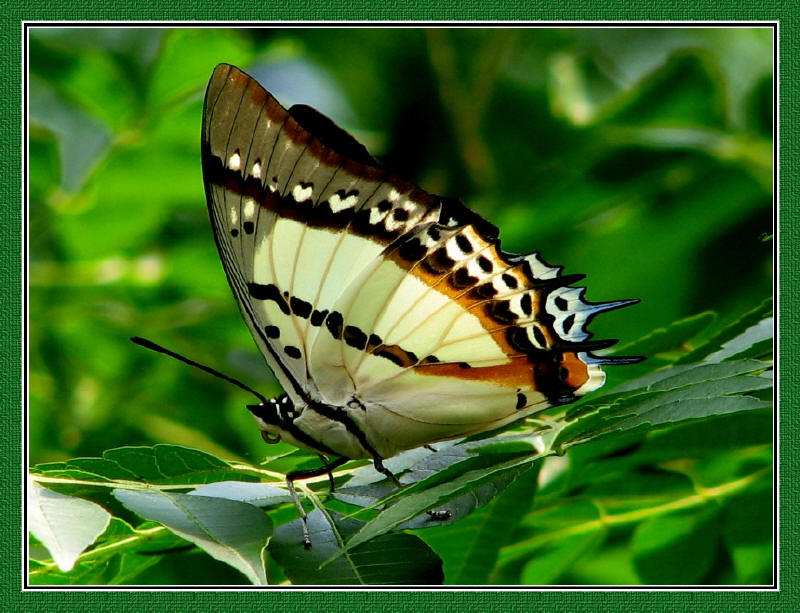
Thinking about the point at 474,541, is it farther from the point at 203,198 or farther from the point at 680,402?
the point at 203,198

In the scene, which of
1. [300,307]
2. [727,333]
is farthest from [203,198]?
[727,333]

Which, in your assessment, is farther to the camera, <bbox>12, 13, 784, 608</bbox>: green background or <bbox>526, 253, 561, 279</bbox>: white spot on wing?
<bbox>12, 13, 784, 608</bbox>: green background

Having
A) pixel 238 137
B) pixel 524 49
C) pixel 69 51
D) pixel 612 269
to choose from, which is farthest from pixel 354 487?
pixel 524 49

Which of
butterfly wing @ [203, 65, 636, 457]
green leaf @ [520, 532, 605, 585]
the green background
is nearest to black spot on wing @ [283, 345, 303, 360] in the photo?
butterfly wing @ [203, 65, 636, 457]

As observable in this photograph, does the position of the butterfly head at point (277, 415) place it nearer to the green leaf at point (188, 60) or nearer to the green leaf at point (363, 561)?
the green leaf at point (363, 561)

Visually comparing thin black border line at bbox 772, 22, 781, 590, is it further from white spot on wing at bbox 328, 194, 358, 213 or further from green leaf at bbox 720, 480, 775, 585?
white spot on wing at bbox 328, 194, 358, 213

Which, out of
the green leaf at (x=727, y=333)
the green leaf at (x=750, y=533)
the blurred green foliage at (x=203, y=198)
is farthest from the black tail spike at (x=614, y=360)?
the blurred green foliage at (x=203, y=198)
